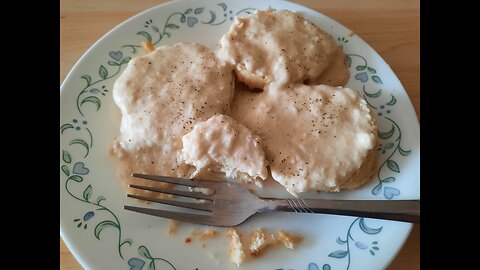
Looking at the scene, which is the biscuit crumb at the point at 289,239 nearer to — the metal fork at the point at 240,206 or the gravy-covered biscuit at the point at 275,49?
the metal fork at the point at 240,206

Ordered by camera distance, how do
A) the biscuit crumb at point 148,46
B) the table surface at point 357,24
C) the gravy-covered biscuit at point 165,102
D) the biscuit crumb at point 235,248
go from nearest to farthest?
the biscuit crumb at point 235,248 < the gravy-covered biscuit at point 165,102 < the biscuit crumb at point 148,46 < the table surface at point 357,24

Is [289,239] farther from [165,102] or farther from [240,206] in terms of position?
[165,102]

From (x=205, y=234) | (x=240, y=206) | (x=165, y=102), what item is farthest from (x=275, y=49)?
(x=205, y=234)

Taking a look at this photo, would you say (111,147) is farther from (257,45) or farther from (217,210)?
(257,45)

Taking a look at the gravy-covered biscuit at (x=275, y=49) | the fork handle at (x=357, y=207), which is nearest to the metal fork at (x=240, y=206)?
the fork handle at (x=357, y=207)

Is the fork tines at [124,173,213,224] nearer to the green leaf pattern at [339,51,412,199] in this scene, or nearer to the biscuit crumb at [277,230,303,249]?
the biscuit crumb at [277,230,303,249]

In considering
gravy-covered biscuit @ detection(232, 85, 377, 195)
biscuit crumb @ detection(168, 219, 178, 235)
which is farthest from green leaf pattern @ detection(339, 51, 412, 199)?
biscuit crumb @ detection(168, 219, 178, 235)

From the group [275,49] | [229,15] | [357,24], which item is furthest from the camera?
[357,24]
